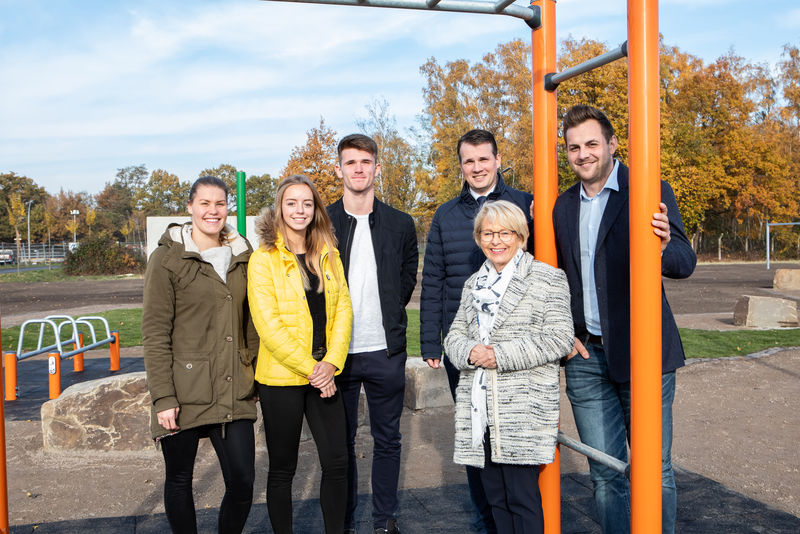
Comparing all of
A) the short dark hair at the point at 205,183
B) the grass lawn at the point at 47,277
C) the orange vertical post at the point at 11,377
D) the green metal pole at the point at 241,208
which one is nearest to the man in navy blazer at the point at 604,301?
the short dark hair at the point at 205,183

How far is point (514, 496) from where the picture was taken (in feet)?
8.38

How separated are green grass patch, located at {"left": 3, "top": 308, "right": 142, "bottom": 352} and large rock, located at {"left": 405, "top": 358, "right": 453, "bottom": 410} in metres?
6.68

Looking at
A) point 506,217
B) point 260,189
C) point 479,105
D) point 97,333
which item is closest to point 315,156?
point 479,105

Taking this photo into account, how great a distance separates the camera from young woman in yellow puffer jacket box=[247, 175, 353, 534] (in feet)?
9.39

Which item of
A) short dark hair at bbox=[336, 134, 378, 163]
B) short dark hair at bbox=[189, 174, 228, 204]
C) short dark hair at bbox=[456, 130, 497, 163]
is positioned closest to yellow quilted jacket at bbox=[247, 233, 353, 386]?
short dark hair at bbox=[189, 174, 228, 204]

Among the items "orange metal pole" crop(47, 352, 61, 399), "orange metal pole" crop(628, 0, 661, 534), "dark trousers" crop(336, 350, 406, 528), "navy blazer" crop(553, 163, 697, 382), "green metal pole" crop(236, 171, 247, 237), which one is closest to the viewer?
"orange metal pole" crop(628, 0, 661, 534)

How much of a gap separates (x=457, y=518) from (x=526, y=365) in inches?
59.9

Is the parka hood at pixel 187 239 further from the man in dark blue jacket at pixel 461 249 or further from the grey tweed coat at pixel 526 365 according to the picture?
the grey tweed coat at pixel 526 365

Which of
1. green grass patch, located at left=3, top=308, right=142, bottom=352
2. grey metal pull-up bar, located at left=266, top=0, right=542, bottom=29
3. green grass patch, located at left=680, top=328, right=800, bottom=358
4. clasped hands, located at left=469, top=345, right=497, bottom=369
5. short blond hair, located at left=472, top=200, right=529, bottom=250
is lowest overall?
green grass patch, located at left=680, top=328, right=800, bottom=358

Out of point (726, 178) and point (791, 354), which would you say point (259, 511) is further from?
point (726, 178)

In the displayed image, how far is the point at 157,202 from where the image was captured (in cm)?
6203

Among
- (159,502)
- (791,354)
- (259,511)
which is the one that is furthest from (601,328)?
(791,354)

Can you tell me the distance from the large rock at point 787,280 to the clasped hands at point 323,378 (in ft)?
64.5

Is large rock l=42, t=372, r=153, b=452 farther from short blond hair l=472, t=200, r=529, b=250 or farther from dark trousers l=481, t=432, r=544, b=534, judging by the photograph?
short blond hair l=472, t=200, r=529, b=250
